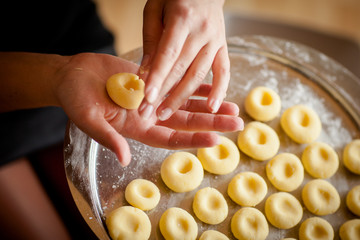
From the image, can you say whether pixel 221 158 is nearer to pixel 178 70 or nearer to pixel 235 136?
A: pixel 235 136

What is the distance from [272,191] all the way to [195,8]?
59 centimetres

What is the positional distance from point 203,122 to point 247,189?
0.27m

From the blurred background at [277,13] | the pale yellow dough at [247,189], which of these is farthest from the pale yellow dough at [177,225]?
the blurred background at [277,13]

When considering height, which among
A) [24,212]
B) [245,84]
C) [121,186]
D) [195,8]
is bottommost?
[24,212]

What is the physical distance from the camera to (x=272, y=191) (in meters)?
1.01

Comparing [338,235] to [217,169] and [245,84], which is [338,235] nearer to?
[217,169]

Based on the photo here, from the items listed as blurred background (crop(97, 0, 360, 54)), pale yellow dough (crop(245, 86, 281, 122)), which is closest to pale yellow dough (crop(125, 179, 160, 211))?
pale yellow dough (crop(245, 86, 281, 122))

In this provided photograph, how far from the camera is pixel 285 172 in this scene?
1.02 metres

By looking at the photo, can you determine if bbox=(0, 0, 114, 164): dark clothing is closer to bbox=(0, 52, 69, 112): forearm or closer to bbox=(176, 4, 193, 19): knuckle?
bbox=(0, 52, 69, 112): forearm

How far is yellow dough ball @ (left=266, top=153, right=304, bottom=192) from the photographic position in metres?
Answer: 1.00

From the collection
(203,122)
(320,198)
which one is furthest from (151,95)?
(320,198)

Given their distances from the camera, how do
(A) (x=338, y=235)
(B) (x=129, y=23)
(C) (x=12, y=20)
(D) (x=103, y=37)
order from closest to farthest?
(A) (x=338, y=235)
(C) (x=12, y=20)
(D) (x=103, y=37)
(B) (x=129, y=23)

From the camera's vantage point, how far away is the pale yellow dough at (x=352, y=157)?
1.04 metres

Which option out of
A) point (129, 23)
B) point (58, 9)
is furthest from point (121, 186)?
point (129, 23)
